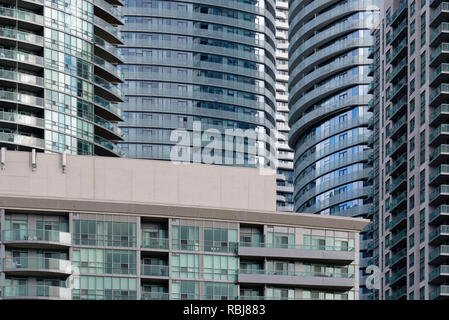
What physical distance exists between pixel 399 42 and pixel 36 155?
6406 centimetres

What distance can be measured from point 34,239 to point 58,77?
5026cm

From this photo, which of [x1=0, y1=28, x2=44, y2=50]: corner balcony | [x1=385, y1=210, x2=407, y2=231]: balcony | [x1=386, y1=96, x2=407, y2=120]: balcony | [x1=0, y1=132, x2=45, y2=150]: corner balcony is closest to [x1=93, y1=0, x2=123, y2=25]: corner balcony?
[x1=0, y1=28, x2=44, y2=50]: corner balcony

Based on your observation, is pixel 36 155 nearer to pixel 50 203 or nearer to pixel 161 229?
pixel 50 203

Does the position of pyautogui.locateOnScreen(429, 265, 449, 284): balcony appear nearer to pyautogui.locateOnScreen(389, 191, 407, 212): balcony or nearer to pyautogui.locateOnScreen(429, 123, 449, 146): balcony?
pyautogui.locateOnScreen(429, 123, 449, 146): balcony

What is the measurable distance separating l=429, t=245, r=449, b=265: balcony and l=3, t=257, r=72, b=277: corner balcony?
48262 millimetres

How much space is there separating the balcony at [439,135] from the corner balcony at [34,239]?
53468 millimetres

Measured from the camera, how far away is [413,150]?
496 feet

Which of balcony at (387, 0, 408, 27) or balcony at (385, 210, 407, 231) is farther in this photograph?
balcony at (387, 0, 408, 27)

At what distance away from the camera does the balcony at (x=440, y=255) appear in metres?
137

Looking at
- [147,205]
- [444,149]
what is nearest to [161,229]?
[147,205]

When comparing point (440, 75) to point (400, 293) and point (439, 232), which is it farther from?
point (400, 293)

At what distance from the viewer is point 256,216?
383ft

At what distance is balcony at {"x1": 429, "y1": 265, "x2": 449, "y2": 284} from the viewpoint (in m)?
136

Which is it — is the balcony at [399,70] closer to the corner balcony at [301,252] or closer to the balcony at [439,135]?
the balcony at [439,135]
